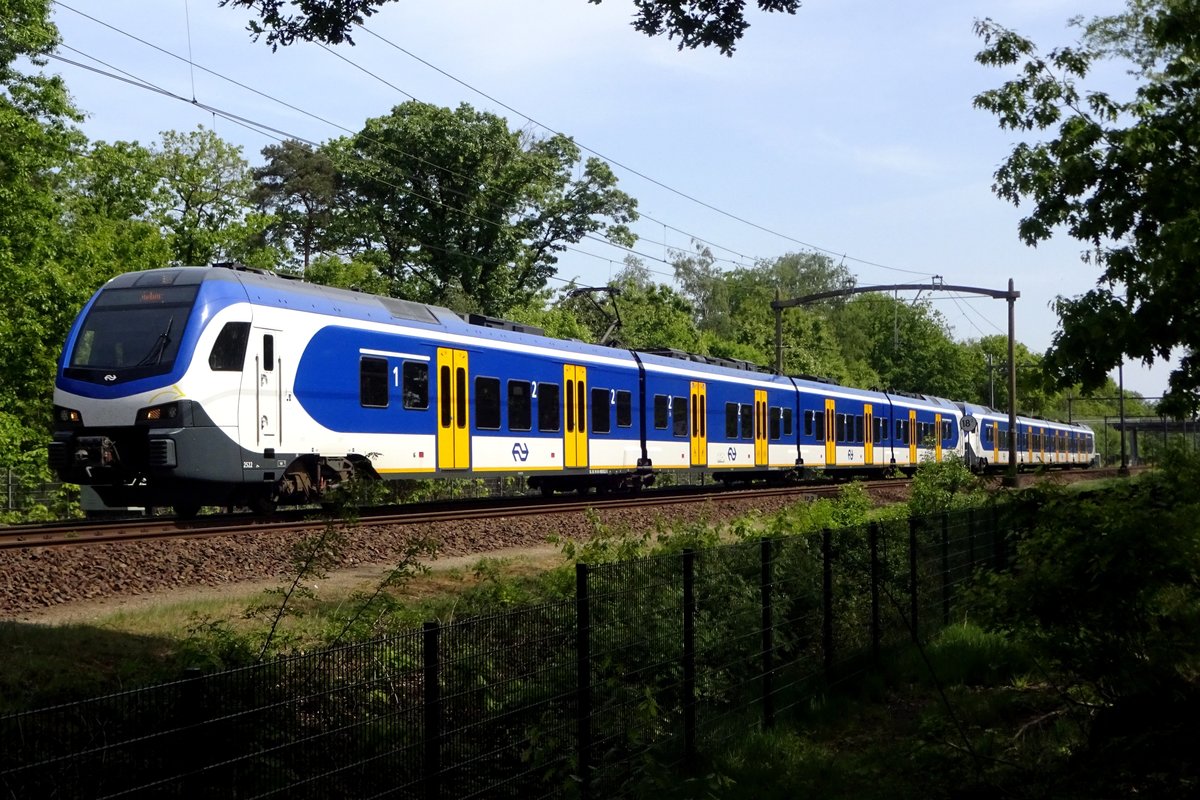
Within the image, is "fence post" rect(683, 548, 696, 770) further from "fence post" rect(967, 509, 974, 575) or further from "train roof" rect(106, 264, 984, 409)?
"train roof" rect(106, 264, 984, 409)

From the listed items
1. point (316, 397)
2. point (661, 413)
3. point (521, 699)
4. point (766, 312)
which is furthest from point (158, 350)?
point (766, 312)

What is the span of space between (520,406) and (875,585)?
42.4 feet

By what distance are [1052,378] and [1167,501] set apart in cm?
1064

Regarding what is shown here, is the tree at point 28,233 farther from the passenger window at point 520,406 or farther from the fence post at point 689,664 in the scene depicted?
the fence post at point 689,664

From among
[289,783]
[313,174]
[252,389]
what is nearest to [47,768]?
[289,783]

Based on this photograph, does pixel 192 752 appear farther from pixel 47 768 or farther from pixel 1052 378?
pixel 1052 378

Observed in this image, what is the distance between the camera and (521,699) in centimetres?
662

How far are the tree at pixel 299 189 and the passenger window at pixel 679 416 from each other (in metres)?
40.0

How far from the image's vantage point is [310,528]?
16.3 m

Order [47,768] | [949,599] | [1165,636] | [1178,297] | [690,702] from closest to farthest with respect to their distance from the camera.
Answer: [47,768], [1165,636], [690,702], [949,599], [1178,297]

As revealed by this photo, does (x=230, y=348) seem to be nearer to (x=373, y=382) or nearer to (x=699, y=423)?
(x=373, y=382)

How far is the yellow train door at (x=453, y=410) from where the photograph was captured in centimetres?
2142

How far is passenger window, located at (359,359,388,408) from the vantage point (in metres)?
19.5

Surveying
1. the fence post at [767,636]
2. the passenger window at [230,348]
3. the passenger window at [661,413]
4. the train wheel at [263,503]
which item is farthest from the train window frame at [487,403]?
the fence post at [767,636]
